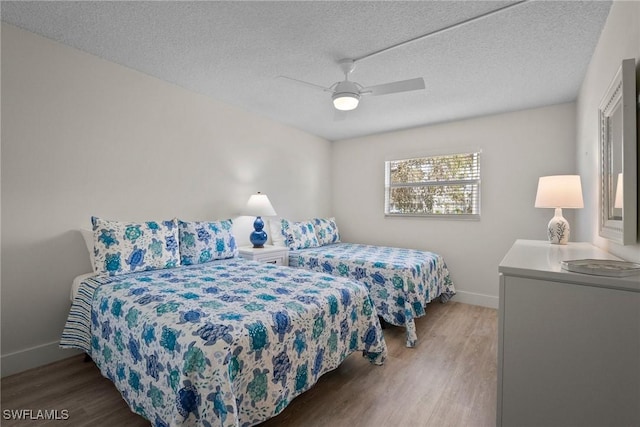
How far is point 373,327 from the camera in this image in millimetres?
2178

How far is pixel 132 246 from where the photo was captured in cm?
231

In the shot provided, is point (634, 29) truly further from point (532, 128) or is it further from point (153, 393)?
point (153, 393)

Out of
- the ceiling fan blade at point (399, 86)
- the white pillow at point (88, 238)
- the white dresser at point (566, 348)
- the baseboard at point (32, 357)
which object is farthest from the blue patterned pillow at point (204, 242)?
the white dresser at point (566, 348)

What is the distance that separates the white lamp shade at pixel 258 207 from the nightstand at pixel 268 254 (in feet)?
1.34

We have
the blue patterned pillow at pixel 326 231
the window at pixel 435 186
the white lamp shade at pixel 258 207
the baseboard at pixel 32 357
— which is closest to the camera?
the baseboard at pixel 32 357

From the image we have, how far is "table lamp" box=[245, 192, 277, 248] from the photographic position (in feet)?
11.4

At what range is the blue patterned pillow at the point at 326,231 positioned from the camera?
4324 mm

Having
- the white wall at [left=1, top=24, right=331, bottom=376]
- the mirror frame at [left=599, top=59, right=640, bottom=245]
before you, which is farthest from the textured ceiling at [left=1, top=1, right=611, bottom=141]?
the mirror frame at [left=599, top=59, right=640, bottom=245]

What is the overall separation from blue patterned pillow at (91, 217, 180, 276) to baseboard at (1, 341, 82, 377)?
2.43 feet

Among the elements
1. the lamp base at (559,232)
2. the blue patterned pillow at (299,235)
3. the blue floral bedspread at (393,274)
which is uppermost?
the lamp base at (559,232)

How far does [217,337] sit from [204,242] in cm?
163

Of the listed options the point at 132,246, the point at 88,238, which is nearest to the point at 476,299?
the point at 132,246

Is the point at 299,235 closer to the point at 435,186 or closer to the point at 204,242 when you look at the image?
the point at 204,242

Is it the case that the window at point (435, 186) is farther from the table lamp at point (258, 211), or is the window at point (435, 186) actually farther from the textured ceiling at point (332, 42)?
the table lamp at point (258, 211)
